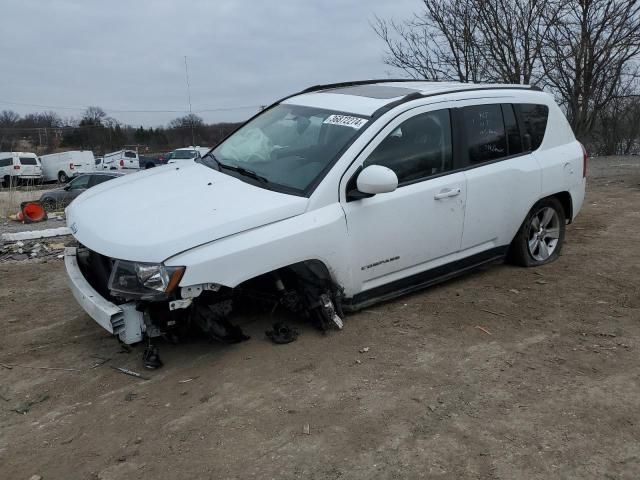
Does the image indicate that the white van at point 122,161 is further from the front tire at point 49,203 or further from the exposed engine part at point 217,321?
the exposed engine part at point 217,321

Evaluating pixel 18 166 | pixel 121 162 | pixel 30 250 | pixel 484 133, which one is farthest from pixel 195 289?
pixel 18 166

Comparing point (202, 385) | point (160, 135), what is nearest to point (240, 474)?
point (202, 385)

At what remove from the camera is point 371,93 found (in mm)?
4605

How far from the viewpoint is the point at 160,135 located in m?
73.6

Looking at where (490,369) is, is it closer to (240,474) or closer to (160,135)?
(240,474)

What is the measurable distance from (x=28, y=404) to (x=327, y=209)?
221cm

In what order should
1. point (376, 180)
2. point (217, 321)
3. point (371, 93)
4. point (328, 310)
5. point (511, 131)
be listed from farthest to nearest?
point (511, 131) → point (371, 93) → point (328, 310) → point (376, 180) → point (217, 321)

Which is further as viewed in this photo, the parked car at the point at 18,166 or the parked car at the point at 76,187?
the parked car at the point at 18,166

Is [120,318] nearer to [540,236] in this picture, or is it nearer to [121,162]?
[540,236]

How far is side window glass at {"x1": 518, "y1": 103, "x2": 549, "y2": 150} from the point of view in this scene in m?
5.13

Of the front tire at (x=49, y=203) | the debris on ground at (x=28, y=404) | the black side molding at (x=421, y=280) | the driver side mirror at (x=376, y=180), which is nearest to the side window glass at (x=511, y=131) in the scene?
the black side molding at (x=421, y=280)

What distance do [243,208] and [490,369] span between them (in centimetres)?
184

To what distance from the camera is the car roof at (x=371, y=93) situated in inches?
169

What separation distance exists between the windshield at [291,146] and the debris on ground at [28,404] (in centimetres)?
194
